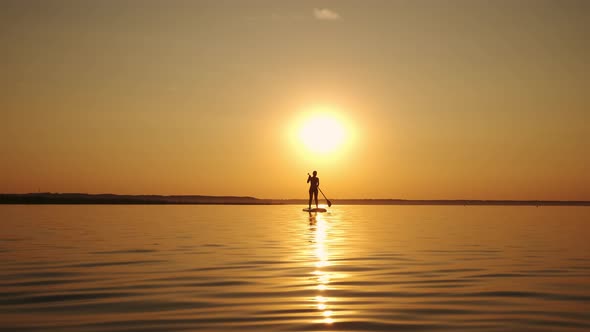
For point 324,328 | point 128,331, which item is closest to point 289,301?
point 324,328

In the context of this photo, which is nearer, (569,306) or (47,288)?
(569,306)

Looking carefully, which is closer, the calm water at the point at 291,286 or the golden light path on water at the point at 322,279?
the calm water at the point at 291,286

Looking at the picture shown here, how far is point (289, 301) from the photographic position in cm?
909

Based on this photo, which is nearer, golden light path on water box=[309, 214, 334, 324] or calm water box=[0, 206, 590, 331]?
calm water box=[0, 206, 590, 331]

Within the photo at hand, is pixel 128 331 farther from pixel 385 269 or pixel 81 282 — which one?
pixel 385 269

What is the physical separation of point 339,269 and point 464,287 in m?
2.94

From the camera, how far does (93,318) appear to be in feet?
25.7

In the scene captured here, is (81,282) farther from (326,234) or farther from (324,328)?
(326,234)

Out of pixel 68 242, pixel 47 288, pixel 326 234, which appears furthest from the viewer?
pixel 326 234

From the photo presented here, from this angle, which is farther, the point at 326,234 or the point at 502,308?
the point at 326,234

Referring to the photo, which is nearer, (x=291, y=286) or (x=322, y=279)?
(x=291, y=286)

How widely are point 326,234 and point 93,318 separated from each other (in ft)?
51.2

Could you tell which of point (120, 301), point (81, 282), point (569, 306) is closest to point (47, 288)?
point (81, 282)

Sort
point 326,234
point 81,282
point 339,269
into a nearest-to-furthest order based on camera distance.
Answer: point 81,282, point 339,269, point 326,234
